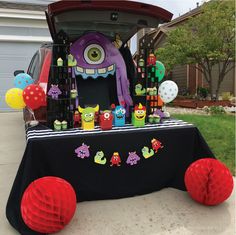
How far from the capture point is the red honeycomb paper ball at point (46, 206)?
90.5 inches

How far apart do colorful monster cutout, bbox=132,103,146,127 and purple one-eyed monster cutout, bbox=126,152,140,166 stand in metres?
0.33

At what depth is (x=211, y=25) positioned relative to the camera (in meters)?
10.7

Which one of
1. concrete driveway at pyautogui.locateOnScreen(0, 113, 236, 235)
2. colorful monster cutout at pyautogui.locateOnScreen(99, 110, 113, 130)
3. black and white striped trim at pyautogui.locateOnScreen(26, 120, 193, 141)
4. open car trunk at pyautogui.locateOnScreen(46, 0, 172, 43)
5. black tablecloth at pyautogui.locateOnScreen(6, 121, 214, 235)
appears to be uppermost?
open car trunk at pyautogui.locateOnScreen(46, 0, 172, 43)

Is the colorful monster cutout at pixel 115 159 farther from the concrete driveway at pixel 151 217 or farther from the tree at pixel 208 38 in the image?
the tree at pixel 208 38

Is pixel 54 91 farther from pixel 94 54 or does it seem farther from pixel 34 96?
pixel 94 54

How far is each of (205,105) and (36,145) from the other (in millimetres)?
9084

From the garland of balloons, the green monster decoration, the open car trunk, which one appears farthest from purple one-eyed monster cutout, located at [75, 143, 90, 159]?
the open car trunk

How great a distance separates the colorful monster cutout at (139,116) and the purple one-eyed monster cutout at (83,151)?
Result: 0.63 meters

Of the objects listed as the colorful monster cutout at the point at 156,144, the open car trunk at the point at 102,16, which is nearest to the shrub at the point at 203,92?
the open car trunk at the point at 102,16

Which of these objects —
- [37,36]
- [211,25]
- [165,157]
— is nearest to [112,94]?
[165,157]

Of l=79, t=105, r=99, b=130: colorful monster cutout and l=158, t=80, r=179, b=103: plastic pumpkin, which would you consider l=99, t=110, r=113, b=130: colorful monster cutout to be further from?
l=158, t=80, r=179, b=103: plastic pumpkin

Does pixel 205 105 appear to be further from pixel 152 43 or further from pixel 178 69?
pixel 152 43

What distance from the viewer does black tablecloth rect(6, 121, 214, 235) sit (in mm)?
2527

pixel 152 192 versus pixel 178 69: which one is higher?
pixel 178 69
